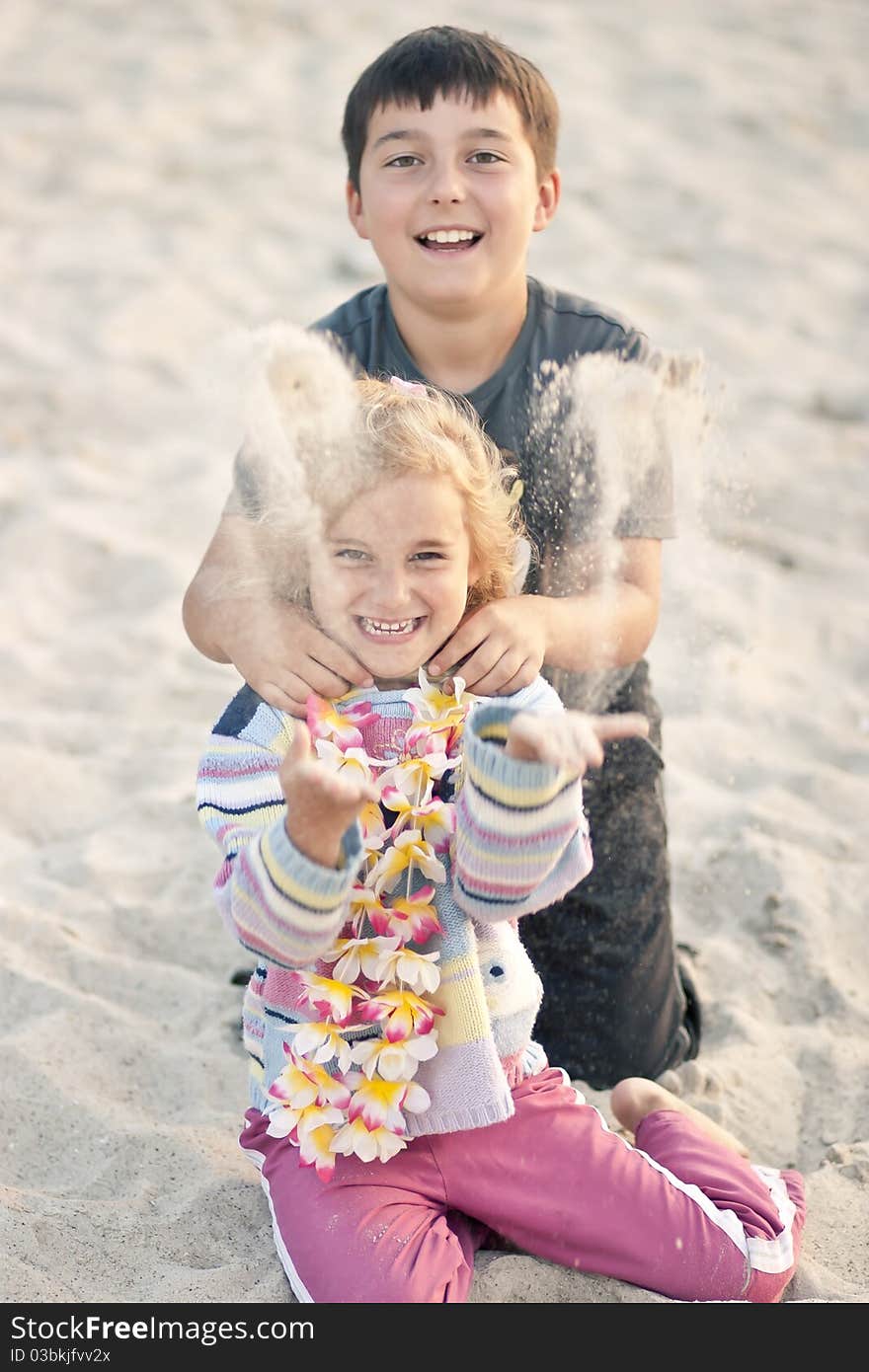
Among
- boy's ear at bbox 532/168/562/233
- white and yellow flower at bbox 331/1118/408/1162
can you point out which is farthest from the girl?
boy's ear at bbox 532/168/562/233

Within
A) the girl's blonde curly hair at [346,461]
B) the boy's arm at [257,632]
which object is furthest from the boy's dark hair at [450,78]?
the boy's arm at [257,632]

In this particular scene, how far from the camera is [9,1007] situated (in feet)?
7.95

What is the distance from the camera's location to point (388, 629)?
1.89 meters

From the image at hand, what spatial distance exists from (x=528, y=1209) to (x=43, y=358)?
3449 millimetres

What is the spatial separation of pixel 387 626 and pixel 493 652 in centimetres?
15

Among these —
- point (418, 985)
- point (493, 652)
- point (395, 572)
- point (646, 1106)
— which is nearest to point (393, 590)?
point (395, 572)

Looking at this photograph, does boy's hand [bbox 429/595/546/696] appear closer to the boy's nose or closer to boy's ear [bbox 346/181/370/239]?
the boy's nose

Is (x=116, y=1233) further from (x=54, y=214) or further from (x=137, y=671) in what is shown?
(x=54, y=214)

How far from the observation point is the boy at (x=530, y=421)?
225 cm

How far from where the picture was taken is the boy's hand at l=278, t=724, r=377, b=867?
1603mm

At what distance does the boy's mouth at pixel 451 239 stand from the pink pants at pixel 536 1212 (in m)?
1.22

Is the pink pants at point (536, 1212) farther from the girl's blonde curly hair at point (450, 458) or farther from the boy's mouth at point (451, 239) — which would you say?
the boy's mouth at point (451, 239)

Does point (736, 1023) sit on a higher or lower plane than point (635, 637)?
lower
